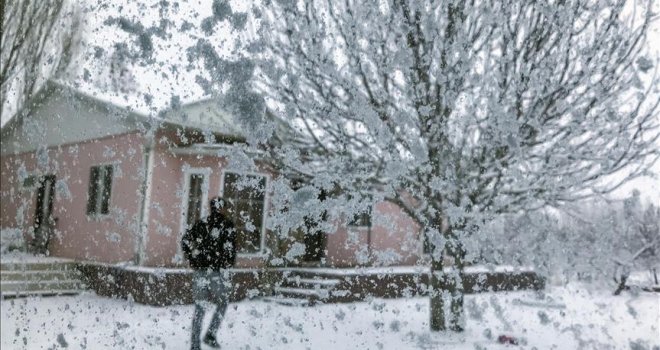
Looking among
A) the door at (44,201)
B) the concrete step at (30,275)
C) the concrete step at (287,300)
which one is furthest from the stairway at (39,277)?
the concrete step at (287,300)

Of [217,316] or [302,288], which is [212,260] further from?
[302,288]

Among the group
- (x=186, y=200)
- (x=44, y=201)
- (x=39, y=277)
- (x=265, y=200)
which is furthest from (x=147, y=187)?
(x=44, y=201)

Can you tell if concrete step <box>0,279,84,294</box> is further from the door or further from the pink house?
Answer: the door

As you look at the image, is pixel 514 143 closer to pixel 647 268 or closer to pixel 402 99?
pixel 402 99

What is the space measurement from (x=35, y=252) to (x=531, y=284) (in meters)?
3.83

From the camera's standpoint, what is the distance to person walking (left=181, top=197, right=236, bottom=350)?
9.16ft

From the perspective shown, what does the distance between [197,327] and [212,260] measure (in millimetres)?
398

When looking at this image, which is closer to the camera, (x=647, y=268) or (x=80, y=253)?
(x=647, y=268)

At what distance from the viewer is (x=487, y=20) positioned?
3674mm

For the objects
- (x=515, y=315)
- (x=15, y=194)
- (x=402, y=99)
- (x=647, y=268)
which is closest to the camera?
(x=647, y=268)

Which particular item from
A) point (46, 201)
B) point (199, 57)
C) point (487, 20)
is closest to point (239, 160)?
point (199, 57)

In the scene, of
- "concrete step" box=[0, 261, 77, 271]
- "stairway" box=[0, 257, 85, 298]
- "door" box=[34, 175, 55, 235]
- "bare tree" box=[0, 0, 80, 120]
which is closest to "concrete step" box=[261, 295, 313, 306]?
"stairway" box=[0, 257, 85, 298]

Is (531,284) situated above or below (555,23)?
below

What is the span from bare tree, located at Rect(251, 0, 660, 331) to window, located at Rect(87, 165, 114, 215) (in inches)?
50.3
